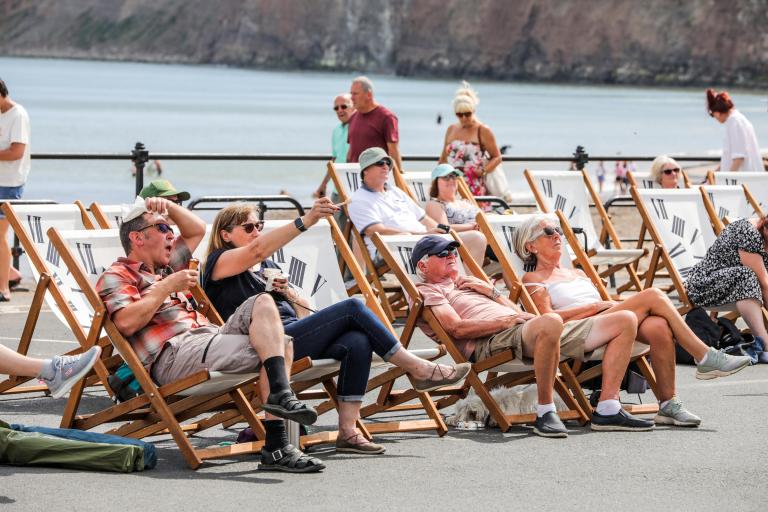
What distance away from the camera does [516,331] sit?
6.80 meters

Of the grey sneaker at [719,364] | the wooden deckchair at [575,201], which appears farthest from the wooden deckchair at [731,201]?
the grey sneaker at [719,364]

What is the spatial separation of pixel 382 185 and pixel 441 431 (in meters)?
3.02

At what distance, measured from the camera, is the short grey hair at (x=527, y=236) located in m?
7.67

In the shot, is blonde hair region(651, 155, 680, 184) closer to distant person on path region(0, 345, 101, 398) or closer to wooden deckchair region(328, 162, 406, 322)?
→ wooden deckchair region(328, 162, 406, 322)

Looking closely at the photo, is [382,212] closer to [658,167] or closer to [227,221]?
[658,167]

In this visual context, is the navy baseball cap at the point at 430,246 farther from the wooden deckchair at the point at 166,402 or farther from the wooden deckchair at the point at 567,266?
the wooden deckchair at the point at 166,402

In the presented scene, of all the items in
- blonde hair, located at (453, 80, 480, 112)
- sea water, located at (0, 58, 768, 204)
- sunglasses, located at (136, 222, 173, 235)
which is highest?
blonde hair, located at (453, 80, 480, 112)

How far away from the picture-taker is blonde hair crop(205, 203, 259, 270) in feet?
21.5

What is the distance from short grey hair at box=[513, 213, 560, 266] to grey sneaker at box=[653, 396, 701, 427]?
1.15 meters

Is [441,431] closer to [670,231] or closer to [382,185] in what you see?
[382,185]

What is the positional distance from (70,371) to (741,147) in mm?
8294

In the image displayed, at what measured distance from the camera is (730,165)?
12.8 m

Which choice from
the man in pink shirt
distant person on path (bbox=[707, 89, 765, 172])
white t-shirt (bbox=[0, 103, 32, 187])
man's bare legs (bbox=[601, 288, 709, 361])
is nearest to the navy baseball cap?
the man in pink shirt

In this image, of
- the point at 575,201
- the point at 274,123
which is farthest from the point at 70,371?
the point at 274,123
